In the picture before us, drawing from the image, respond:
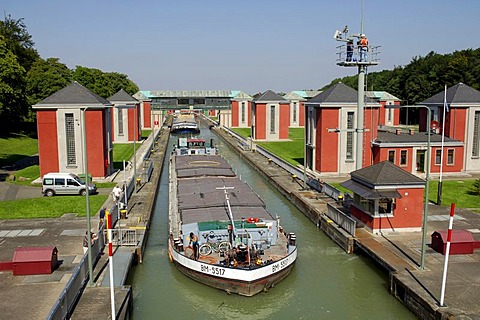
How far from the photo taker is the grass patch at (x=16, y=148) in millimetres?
50469

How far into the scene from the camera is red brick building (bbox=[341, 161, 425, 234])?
74.7 ft

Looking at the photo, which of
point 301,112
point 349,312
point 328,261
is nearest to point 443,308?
point 349,312

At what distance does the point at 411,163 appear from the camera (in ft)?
124

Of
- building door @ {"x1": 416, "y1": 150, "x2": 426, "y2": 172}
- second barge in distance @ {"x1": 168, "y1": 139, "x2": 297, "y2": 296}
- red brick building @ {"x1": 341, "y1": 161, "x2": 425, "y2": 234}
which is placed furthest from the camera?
building door @ {"x1": 416, "y1": 150, "x2": 426, "y2": 172}

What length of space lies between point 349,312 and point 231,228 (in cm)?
584

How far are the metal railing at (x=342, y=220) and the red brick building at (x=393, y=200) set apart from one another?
92cm

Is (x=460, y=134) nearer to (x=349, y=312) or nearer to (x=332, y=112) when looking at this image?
(x=332, y=112)

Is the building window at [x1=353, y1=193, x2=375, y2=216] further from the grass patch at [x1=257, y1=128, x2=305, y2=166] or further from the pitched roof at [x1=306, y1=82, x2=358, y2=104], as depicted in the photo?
the grass patch at [x1=257, y1=128, x2=305, y2=166]

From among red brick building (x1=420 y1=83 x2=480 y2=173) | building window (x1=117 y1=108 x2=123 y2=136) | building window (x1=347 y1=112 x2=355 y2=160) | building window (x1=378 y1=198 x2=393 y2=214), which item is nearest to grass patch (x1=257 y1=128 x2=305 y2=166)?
building window (x1=347 y1=112 x2=355 y2=160)

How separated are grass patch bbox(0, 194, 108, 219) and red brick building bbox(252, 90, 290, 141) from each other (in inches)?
1633

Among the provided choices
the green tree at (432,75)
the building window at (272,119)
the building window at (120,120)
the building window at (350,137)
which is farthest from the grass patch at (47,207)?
the green tree at (432,75)

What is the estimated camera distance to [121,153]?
5531 cm

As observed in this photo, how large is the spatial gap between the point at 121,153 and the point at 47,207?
88.5 feet

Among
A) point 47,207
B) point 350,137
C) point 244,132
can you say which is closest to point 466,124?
point 350,137
